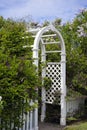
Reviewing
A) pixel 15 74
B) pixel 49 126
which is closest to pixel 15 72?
pixel 15 74

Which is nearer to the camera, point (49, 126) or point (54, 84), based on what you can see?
point (49, 126)

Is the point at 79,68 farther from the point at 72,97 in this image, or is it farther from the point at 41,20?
the point at 41,20

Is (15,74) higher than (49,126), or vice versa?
(15,74)

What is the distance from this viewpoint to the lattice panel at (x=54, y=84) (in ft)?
31.4

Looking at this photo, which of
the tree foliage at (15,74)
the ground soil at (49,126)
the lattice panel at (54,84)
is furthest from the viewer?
the lattice panel at (54,84)

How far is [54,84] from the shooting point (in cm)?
973

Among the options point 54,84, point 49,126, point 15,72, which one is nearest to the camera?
point 15,72

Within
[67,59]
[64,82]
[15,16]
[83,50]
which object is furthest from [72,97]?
[15,16]

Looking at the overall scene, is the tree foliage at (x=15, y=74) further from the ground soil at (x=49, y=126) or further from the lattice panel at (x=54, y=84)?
the lattice panel at (x=54, y=84)

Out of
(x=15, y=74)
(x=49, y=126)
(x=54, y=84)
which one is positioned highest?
(x=15, y=74)

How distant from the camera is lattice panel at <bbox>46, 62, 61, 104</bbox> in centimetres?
956

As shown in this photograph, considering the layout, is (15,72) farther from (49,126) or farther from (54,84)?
(54,84)

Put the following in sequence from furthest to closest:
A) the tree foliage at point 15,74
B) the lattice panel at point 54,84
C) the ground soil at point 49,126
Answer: the lattice panel at point 54,84
the ground soil at point 49,126
the tree foliage at point 15,74

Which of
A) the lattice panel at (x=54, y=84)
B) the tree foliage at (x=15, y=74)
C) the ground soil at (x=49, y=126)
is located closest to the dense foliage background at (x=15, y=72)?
the tree foliage at (x=15, y=74)
